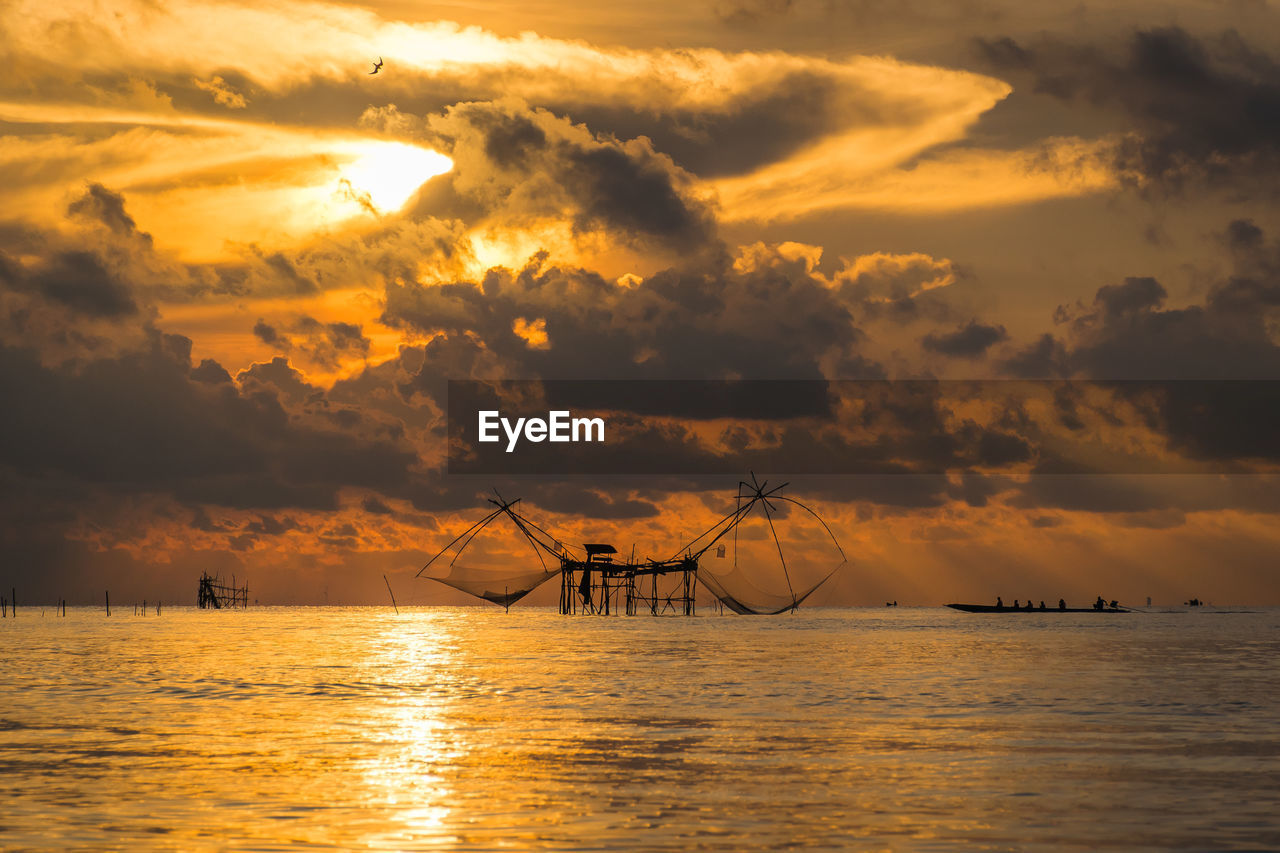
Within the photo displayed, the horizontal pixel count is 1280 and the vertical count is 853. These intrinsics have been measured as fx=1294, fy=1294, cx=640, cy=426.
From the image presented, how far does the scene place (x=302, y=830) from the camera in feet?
64.7

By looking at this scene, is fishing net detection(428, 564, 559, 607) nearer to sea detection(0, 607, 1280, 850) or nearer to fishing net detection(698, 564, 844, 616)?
fishing net detection(698, 564, 844, 616)

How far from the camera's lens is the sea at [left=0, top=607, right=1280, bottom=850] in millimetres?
19719

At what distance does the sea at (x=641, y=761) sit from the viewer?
1972 cm

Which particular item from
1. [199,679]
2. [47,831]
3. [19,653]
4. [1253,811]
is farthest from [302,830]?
[19,653]

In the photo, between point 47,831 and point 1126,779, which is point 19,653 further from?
point 1126,779

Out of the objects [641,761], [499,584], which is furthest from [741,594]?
[641,761]

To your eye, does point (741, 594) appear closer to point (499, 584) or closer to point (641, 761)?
point (499, 584)

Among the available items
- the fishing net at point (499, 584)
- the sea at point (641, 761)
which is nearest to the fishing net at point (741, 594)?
the fishing net at point (499, 584)

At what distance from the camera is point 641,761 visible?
92.1 feet

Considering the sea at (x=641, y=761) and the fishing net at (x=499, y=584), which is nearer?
the sea at (x=641, y=761)

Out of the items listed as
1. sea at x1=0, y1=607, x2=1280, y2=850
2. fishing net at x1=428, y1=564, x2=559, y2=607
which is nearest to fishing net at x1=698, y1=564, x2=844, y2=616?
fishing net at x1=428, y1=564, x2=559, y2=607

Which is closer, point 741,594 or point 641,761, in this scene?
point 641,761

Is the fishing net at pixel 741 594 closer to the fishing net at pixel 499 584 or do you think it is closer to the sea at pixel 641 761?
the fishing net at pixel 499 584

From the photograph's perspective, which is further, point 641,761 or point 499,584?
point 499,584
